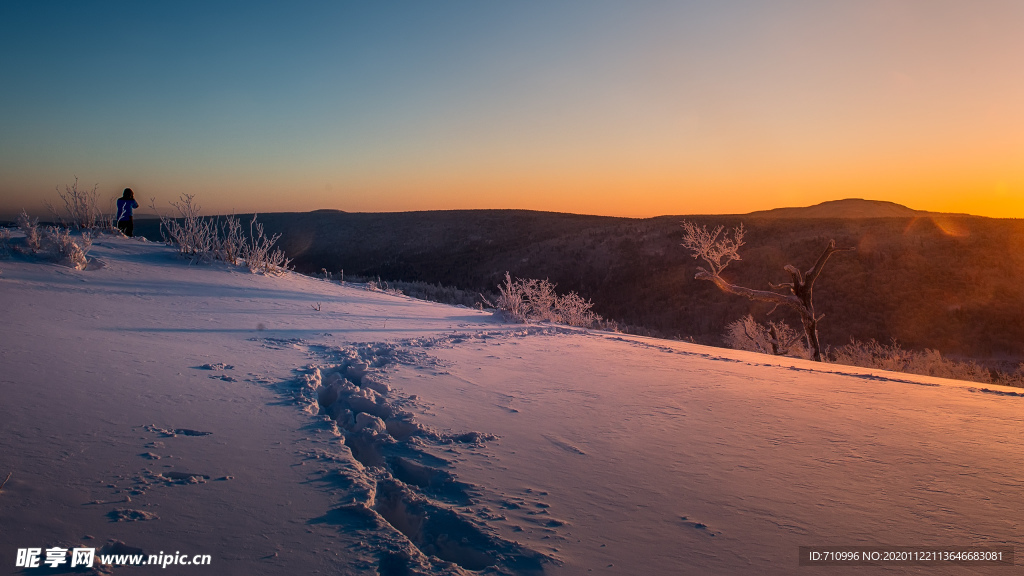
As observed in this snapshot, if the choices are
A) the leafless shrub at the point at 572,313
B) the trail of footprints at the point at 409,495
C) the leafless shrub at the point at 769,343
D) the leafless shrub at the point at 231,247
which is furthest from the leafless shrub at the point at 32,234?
the leafless shrub at the point at 769,343

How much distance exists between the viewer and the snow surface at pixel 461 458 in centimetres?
183

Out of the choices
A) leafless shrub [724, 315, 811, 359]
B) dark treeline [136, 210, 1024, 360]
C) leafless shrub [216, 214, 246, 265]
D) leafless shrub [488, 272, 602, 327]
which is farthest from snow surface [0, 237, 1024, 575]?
dark treeline [136, 210, 1024, 360]

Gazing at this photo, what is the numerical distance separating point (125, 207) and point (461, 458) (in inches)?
487

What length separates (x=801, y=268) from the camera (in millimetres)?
26094

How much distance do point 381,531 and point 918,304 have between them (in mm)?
23444

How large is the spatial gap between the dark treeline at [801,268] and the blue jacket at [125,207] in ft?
47.5

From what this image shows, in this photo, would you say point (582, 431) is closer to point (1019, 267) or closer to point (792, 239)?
point (1019, 267)

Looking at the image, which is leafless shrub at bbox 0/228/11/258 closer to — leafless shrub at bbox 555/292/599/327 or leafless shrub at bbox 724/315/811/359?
leafless shrub at bbox 555/292/599/327

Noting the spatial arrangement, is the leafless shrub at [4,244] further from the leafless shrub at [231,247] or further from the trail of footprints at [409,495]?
the trail of footprints at [409,495]

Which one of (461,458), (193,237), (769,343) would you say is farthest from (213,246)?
(769,343)

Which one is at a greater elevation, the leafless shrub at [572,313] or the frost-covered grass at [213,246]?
the frost-covered grass at [213,246]

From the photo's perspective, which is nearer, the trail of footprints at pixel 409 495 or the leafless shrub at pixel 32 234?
the trail of footprints at pixel 409 495

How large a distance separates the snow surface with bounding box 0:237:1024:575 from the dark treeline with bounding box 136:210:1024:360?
45.8 ft

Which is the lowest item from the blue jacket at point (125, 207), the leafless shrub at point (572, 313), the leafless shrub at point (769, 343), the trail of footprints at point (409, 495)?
the leafless shrub at point (769, 343)
